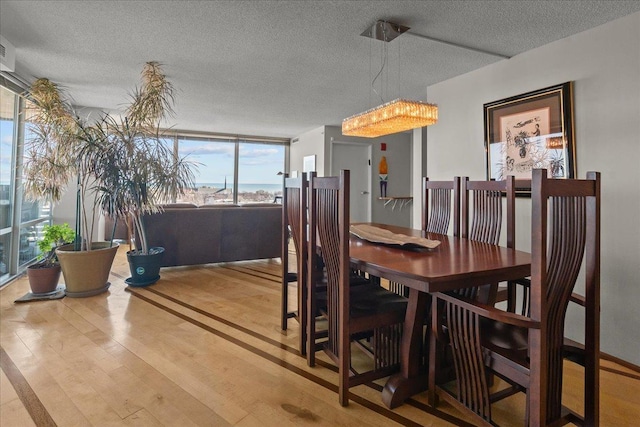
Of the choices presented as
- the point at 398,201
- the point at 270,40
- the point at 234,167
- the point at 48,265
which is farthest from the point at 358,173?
the point at 48,265

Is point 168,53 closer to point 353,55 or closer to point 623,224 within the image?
point 353,55

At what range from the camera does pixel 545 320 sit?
113 cm

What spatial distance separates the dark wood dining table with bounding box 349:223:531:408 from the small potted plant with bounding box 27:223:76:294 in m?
2.96

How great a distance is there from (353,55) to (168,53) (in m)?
1.60

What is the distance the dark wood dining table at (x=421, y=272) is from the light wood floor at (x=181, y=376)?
0.30 ft

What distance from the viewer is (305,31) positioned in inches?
99.8

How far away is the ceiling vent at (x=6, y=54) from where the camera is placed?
2.61m

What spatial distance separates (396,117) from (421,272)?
1417 mm

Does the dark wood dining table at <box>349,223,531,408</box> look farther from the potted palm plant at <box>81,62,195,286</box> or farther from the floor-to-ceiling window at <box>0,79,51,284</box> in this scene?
the floor-to-ceiling window at <box>0,79,51,284</box>

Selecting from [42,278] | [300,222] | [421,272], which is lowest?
[42,278]

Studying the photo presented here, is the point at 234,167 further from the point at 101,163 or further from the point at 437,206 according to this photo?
the point at 437,206

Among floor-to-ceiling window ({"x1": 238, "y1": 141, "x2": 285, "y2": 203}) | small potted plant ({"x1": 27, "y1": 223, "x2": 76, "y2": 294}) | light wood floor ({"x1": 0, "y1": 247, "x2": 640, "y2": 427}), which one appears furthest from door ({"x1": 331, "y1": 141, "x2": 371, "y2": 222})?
small potted plant ({"x1": 27, "y1": 223, "x2": 76, "y2": 294})

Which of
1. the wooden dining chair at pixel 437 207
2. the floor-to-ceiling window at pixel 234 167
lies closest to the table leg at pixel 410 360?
the wooden dining chair at pixel 437 207

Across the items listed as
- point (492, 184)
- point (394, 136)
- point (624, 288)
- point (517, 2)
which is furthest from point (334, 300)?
→ point (394, 136)
